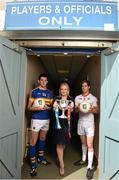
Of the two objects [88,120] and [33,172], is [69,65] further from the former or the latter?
[33,172]

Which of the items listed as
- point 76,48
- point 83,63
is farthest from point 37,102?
point 83,63

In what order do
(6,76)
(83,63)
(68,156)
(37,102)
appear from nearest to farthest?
(6,76)
(37,102)
(68,156)
(83,63)

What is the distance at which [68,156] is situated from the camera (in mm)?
5684

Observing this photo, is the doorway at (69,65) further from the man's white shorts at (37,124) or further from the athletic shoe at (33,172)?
the man's white shorts at (37,124)

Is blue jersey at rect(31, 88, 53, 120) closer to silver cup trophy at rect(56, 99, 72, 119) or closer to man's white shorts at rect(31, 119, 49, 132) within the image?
man's white shorts at rect(31, 119, 49, 132)

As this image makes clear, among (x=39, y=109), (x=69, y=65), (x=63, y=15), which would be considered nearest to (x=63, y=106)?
(x=39, y=109)

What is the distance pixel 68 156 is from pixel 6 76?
2588 millimetres

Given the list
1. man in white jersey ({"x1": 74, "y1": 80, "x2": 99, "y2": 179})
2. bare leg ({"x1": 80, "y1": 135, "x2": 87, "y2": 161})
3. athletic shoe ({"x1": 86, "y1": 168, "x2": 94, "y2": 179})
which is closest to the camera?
athletic shoe ({"x1": 86, "y1": 168, "x2": 94, "y2": 179})

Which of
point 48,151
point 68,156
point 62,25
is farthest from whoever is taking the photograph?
point 48,151

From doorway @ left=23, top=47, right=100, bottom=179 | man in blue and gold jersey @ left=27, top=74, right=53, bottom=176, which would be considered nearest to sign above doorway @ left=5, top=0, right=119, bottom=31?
doorway @ left=23, top=47, right=100, bottom=179

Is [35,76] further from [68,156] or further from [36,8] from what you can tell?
[36,8]

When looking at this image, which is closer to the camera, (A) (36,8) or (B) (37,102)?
(A) (36,8)

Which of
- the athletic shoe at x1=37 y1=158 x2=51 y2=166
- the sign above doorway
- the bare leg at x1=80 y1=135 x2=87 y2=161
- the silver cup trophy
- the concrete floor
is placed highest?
the sign above doorway

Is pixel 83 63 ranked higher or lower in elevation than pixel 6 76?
higher
